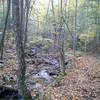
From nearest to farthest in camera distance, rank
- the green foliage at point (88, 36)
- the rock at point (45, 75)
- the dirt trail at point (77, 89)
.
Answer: the dirt trail at point (77, 89) → the rock at point (45, 75) → the green foliage at point (88, 36)

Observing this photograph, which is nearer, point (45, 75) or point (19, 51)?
point (19, 51)

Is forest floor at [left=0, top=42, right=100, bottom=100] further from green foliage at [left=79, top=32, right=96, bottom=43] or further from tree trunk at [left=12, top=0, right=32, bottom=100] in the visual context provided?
green foliage at [left=79, top=32, right=96, bottom=43]

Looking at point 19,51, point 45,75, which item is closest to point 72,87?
point 45,75

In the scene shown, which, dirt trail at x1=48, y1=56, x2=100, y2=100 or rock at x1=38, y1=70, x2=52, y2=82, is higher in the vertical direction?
dirt trail at x1=48, y1=56, x2=100, y2=100

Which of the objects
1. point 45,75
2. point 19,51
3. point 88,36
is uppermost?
point 19,51

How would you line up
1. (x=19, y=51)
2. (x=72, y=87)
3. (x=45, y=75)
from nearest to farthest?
(x=19, y=51) → (x=72, y=87) → (x=45, y=75)

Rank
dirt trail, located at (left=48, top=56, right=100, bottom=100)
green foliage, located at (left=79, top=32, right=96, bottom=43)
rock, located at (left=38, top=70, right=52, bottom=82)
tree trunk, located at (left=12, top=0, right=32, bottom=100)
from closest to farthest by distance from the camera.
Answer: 1. tree trunk, located at (left=12, top=0, right=32, bottom=100)
2. dirt trail, located at (left=48, top=56, right=100, bottom=100)
3. rock, located at (left=38, top=70, right=52, bottom=82)
4. green foliage, located at (left=79, top=32, right=96, bottom=43)

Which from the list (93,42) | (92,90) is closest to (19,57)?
(92,90)

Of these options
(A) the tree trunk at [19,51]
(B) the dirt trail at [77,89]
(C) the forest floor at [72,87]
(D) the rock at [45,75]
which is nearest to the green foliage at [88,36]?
(D) the rock at [45,75]

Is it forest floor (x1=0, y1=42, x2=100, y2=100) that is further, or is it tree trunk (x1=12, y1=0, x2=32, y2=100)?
forest floor (x1=0, y1=42, x2=100, y2=100)

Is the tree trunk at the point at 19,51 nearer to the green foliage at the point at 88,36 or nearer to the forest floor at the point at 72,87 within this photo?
the forest floor at the point at 72,87

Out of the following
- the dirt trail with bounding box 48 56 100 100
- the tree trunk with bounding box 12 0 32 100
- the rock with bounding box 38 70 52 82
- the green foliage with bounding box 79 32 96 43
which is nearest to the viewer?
the tree trunk with bounding box 12 0 32 100

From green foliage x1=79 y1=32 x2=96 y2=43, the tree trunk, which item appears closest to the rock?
the tree trunk

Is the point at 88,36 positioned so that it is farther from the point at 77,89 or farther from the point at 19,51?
the point at 19,51
